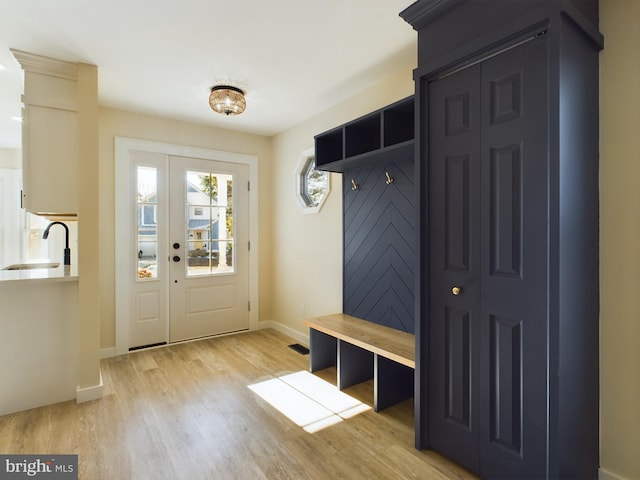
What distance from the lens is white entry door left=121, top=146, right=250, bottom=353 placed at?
3.77 meters

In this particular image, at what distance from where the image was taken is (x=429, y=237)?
6.46 ft

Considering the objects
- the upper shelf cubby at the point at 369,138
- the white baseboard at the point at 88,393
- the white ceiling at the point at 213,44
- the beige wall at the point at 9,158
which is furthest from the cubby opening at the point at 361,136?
the beige wall at the point at 9,158

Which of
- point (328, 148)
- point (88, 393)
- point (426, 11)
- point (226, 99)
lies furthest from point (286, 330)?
point (426, 11)

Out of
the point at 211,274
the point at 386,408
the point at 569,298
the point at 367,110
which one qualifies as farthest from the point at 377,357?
the point at 211,274

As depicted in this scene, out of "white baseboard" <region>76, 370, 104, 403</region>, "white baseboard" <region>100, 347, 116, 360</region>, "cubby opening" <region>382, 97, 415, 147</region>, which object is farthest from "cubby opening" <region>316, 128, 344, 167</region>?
"white baseboard" <region>100, 347, 116, 360</region>

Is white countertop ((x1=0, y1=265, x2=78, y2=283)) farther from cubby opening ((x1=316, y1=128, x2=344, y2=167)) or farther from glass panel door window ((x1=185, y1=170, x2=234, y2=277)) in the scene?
cubby opening ((x1=316, y1=128, x2=344, y2=167))

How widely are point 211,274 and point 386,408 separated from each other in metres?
2.68

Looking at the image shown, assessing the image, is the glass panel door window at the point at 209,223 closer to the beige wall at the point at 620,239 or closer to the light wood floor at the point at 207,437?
the light wood floor at the point at 207,437

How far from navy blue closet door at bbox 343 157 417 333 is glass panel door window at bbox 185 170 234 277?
1744 millimetres

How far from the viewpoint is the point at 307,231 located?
4062 mm

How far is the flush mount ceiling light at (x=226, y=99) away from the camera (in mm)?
3068

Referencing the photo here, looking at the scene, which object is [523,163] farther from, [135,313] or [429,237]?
[135,313]

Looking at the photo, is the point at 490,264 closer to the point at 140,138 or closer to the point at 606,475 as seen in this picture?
the point at 606,475

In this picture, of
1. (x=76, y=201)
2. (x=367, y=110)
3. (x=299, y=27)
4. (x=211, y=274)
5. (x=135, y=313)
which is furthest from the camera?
(x=211, y=274)
